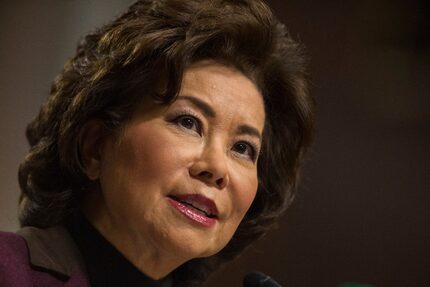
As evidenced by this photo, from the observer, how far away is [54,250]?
3.68ft

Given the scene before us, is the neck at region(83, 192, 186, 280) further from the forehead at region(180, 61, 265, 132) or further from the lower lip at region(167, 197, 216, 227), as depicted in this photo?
the forehead at region(180, 61, 265, 132)

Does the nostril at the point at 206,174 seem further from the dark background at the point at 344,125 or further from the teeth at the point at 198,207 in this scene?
the dark background at the point at 344,125

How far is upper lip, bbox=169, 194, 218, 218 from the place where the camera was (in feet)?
3.63

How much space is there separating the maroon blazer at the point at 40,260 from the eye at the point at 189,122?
272mm

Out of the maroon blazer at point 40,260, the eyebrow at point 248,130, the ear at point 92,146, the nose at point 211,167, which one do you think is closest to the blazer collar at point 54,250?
the maroon blazer at point 40,260

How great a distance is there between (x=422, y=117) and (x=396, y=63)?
144 millimetres

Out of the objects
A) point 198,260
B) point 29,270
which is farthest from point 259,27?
point 29,270

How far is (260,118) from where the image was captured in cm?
126

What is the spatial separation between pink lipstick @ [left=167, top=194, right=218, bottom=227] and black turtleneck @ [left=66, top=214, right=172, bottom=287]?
0.14 meters

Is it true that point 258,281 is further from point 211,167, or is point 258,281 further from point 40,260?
point 40,260

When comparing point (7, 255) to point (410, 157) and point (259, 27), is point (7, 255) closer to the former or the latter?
point (259, 27)

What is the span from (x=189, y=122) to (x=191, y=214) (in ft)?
0.51

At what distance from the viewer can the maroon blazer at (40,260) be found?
3.32 feet

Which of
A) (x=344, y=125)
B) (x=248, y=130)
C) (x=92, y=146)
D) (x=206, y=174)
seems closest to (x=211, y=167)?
(x=206, y=174)
